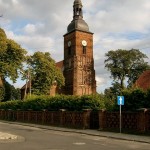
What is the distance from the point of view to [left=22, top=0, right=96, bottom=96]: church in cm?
8750

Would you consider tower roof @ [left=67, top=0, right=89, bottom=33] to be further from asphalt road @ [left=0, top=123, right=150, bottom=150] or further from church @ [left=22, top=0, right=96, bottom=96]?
asphalt road @ [left=0, top=123, right=150, bottom=150]

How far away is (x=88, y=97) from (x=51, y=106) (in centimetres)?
797

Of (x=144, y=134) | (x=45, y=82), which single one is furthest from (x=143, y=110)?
(x=45, y=82)

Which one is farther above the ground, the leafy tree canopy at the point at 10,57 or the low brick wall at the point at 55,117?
the leafy tree canopy at the point at 10,57

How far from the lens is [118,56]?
8050cm

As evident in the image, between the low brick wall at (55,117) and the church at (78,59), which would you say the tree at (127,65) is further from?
the low brick wall at (55,117)

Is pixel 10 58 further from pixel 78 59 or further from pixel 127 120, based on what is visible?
pixel 127 120

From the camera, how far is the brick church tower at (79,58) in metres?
87.6

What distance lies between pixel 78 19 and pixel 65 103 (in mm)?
55961

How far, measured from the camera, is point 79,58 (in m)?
89.3

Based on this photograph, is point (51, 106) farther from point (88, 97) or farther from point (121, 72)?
point (121, 72)

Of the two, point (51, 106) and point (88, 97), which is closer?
point (88, 97)

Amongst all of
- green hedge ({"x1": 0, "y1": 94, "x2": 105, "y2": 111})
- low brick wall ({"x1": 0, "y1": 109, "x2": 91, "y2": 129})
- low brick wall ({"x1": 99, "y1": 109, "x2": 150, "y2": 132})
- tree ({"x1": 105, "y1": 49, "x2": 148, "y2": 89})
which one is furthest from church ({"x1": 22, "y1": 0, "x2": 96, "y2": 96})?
low brick wall ({"x1": 99, "y1": 109, "x2": 150, "y2": 132})

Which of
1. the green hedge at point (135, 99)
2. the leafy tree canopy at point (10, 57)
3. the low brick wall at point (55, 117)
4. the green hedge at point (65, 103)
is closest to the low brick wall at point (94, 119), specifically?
the low brick wall at point (55, 117)
